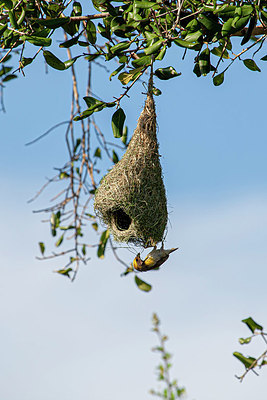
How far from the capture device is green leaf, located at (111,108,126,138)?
2.55 m

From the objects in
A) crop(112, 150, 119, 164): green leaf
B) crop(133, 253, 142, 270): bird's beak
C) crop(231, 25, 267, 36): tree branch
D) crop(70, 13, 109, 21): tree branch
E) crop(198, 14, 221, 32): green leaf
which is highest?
crop(112, 150, 119, 164): green leaf

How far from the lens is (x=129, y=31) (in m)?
2.35

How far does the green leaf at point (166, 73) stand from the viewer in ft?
8.05

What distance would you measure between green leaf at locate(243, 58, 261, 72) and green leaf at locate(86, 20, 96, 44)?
656 millimetres

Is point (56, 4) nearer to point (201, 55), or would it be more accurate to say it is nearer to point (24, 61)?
point (24, 61)

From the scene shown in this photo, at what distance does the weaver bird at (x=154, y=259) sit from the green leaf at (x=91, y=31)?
3.15 ft

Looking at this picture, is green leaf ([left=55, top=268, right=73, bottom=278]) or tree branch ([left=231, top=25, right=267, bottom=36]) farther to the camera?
green leaf ([left=55, top=268, right=73, bottom=278])

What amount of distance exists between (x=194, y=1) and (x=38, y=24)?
2.02 ft

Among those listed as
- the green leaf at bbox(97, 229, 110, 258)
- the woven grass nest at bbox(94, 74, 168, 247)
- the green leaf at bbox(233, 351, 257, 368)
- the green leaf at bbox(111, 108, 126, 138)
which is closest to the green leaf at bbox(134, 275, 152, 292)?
the green leaf at bbox(97, 229, 110, 258)

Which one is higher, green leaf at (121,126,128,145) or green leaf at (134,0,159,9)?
green leaf at (121,126,128,145)

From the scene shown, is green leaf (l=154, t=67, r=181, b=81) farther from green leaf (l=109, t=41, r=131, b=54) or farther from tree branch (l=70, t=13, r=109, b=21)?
tree branch (l=70, t=13, r=109, b=21)

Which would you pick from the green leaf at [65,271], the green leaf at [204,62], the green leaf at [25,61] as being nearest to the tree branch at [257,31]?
the green leaf at [204,62]

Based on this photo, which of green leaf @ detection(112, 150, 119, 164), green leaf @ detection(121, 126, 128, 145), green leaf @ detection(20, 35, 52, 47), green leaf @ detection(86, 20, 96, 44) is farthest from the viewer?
green leaf @ detection(112, 150, 119, 164)

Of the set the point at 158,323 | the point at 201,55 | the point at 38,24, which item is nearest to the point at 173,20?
the point at 201,55
